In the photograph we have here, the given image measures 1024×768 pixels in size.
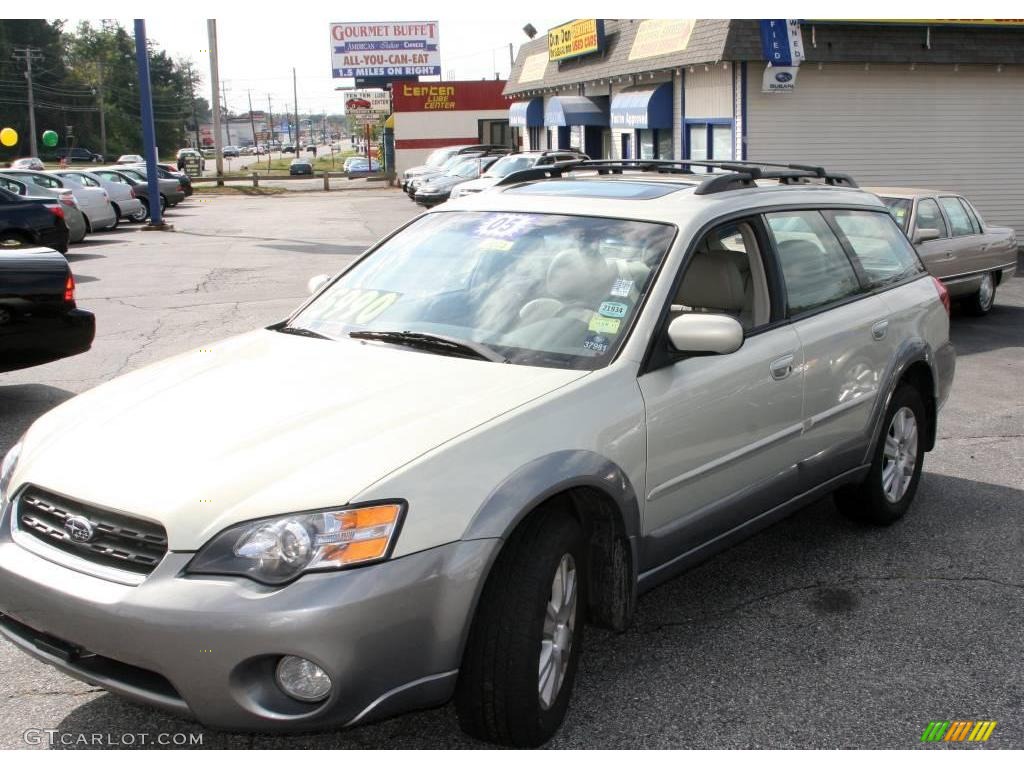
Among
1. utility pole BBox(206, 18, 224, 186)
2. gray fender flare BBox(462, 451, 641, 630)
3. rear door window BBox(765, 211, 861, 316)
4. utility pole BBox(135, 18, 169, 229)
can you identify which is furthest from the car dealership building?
utility pole BBox(206, 18, 224, 186)

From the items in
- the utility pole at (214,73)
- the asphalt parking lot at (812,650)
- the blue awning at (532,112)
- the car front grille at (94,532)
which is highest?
the utility pole at (214,73)

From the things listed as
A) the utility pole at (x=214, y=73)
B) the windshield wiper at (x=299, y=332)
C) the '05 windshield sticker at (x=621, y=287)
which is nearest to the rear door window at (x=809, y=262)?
the '05 windshield sticker at (x=621, y=287)

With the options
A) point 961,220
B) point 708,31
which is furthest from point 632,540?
Result: point 708,31

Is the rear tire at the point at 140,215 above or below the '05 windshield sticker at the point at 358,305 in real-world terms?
above

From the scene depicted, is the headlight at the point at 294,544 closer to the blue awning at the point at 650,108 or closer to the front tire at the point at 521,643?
the front tire at the point at 521,643

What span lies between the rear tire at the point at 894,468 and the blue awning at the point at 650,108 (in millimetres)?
17807

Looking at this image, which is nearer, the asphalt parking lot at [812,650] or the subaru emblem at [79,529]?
the subaru emblem at [79,529]

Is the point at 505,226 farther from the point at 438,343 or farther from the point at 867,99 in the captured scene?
the point at 867,99

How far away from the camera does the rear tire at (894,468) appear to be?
17.3 ft

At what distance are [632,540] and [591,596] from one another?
0.26 metres

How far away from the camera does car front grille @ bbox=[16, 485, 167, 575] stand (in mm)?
2973

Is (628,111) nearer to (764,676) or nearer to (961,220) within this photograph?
(961,220)

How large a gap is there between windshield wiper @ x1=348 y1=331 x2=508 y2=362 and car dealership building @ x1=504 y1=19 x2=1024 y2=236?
50.5 feet

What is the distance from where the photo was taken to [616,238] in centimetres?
422
